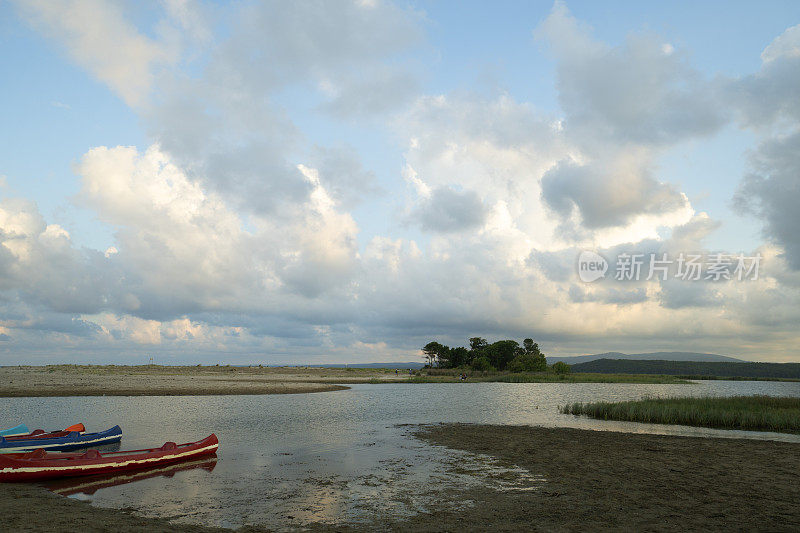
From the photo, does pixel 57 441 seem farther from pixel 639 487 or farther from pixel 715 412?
pixel 715 412

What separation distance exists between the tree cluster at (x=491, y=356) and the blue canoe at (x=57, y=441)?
135 m

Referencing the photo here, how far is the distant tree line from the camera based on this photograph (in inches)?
6166

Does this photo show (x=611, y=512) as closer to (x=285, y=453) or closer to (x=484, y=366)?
(x=285, y=453)

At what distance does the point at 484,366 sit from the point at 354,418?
377 feet

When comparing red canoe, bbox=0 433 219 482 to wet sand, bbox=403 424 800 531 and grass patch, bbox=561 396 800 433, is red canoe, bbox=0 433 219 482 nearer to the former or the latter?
wet sand, bbox=403 424 800 531

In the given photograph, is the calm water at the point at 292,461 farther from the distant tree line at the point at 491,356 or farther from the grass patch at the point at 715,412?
the distant tree line at the point at 491,356

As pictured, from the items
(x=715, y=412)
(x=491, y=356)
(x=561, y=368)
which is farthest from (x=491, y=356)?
(x=715, y=412)

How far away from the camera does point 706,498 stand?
17.6 metres

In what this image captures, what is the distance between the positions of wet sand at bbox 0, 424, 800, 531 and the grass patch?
38.9 feet

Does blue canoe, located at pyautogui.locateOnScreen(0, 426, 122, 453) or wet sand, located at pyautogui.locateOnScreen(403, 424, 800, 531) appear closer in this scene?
wet sand, located at pyautogui.locateOnScreen(403, 424, 800, 531)

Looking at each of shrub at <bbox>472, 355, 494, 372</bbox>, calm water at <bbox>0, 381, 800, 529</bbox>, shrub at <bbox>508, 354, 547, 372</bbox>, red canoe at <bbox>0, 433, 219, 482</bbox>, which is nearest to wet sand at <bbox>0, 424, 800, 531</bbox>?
red canoe at <bbox>0, 433, 219, 482</bbox>

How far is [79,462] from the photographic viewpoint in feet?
68.7

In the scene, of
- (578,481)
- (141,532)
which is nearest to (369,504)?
(141,532)

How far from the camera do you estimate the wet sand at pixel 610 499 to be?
1462 cm
